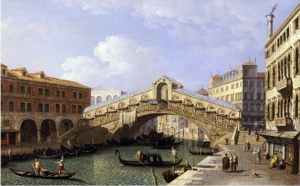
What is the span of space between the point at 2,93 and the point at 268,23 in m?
26.7

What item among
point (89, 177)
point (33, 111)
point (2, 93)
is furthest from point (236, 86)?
point (89, 177)

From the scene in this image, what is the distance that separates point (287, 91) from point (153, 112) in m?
27.8

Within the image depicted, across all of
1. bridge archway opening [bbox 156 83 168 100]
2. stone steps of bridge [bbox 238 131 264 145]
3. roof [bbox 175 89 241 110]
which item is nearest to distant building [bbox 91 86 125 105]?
bridge archway opening [bbox 156 83 168 100]

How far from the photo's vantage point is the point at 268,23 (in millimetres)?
28516

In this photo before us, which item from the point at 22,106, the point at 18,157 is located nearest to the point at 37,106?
the point at 22,106

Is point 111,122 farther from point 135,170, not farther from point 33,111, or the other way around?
point 135,170

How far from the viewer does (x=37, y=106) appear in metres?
43.1

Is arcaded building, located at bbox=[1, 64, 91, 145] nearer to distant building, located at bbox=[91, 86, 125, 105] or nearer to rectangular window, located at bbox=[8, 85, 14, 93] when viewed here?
rectangular window, located at bbox=[8, 85, 14, 93]

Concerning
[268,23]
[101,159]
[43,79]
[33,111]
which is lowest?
[101,159]

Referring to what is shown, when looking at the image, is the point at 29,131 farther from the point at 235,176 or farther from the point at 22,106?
the point at 235,176

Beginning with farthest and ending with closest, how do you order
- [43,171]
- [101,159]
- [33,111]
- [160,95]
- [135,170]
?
[160,95] < [33,111] < [101,159] < [135,170] < [43,171]

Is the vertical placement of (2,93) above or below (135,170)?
above

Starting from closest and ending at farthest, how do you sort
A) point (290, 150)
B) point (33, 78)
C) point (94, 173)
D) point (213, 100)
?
point (290, 150), point (94, 173), point (33, 78), point (213, 100)

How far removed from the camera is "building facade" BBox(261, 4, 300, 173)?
1867 cm
